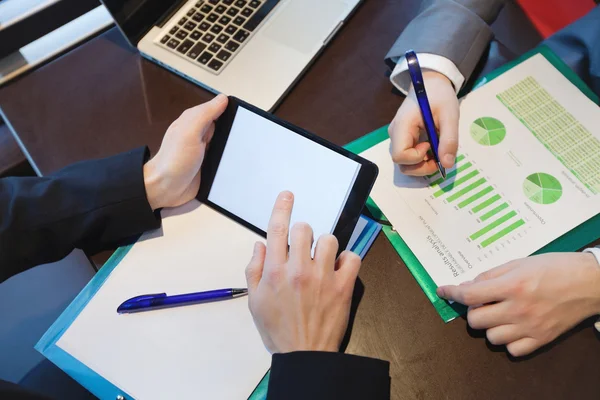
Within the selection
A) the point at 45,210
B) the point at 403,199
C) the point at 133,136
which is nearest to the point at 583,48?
the point at 403,199

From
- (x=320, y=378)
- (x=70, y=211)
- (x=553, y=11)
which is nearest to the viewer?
(x=320, y=378)

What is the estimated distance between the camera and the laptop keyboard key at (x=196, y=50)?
2.52 ft

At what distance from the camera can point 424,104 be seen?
0.65m

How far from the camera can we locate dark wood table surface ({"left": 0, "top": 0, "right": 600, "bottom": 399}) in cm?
58

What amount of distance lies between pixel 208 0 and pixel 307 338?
600 millimetres

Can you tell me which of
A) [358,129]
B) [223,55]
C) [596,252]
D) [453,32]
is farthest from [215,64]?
[596,252]

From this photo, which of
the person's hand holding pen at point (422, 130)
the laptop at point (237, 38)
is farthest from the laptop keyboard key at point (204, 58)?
the person's hand holding pen at point (422, 130)

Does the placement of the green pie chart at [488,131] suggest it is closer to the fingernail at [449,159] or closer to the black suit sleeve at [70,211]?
the fingernail at [449,159]

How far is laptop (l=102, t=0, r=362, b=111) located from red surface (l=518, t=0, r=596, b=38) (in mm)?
338

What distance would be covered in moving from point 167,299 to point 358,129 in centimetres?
39

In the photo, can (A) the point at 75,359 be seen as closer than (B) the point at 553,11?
Yes

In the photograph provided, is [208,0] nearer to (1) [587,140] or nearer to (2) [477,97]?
(2) [477,97]

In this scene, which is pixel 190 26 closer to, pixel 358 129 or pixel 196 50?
pixel 196 50

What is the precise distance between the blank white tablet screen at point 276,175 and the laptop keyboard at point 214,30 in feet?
0.63
